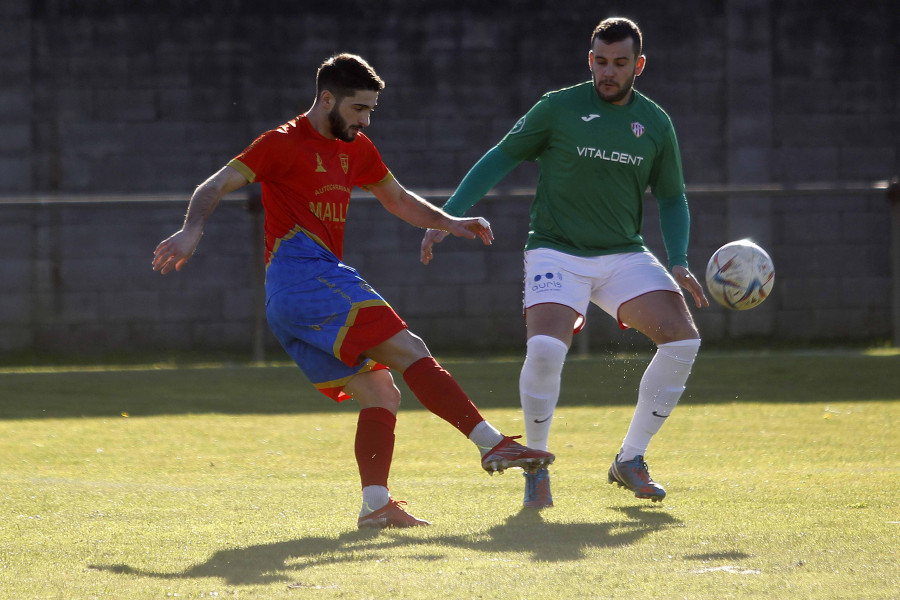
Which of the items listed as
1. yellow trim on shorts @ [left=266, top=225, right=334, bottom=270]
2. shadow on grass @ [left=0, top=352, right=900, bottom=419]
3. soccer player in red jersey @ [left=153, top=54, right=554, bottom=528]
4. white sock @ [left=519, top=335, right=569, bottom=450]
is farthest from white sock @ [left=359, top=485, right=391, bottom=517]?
shadow on grass @ [left=0, top=352, right=900, bottom=419]

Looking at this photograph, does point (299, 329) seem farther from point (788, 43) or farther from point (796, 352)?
point (788, 43)

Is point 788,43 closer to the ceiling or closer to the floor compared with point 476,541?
closer to the ceiling

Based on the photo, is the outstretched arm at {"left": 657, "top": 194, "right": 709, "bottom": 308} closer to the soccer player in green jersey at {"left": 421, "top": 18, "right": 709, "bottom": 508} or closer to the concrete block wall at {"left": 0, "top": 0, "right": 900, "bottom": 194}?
the soccer player in green jersey at {"left": 421, "top": 18, "right": 709, "bottom": 508}

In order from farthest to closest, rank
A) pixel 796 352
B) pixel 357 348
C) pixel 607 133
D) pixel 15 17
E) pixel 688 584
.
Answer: pixel 15 17 → pixel 796 352 → pixel 607 133 → pixel 357 348 → pixel 688 584

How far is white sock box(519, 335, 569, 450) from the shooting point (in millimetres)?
4762

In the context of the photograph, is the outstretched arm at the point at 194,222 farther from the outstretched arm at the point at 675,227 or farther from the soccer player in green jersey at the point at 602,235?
the outstretched arm at the point at 675,227

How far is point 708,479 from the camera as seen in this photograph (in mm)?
5289

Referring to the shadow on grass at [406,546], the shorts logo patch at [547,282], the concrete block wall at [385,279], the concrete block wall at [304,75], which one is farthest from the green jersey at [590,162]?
the concrete block wall at [304,75]

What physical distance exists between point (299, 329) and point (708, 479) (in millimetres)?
2028

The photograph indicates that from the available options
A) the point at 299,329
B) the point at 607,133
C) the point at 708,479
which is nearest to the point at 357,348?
the point at 299,329

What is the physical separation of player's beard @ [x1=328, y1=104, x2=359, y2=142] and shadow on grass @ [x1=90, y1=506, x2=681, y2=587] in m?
1.46

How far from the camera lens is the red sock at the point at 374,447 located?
4.36m

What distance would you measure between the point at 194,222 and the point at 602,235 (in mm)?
1733

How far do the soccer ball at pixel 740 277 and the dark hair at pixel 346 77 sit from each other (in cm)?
180
